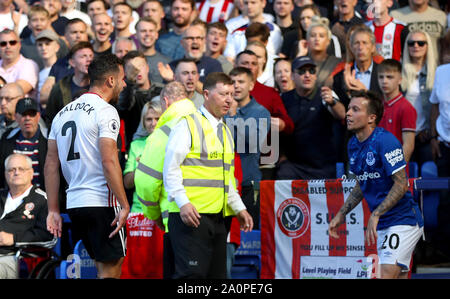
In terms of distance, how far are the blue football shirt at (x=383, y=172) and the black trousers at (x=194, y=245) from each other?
61.5 inches

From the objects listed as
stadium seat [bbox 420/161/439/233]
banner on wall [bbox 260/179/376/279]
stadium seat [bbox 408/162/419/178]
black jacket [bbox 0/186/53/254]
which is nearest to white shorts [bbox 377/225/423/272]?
banner on wall [bbox 260/179/376/279]

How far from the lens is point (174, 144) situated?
7.24 meters

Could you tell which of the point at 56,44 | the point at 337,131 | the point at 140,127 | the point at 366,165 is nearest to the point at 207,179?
Answer: the point at 366,165

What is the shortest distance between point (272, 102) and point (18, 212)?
3.54 meters

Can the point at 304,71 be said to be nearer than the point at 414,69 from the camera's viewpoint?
Yes

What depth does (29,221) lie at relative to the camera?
9742 mm

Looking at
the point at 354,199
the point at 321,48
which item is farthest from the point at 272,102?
the point at 354,199

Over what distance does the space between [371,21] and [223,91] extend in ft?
17.3

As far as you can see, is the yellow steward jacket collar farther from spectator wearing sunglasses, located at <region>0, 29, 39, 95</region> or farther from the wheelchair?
spectator wearing sunglasses, located at <region>0, 29, 39, 95</region>

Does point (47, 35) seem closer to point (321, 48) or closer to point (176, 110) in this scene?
point (321, 48)

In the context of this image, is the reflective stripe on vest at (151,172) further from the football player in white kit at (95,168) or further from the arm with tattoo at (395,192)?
the arm with tattoo at (395,192)

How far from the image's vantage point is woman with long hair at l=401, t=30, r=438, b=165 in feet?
35.8

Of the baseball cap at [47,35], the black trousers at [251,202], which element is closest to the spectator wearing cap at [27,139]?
the baseball cap at [47,35]

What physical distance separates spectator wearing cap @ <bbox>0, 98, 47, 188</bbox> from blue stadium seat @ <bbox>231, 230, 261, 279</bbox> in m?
2.93
